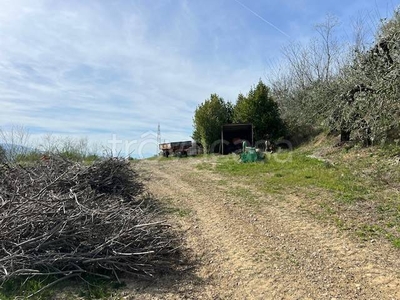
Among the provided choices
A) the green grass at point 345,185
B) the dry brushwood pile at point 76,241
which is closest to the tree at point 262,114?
the green grass at point 345,185

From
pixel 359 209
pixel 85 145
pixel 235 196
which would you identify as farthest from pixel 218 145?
pixel 359 209

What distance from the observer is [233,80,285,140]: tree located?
59.8 feet

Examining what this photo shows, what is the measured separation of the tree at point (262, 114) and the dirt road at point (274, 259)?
12.7 meters

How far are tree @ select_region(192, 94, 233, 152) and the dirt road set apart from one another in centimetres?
1430

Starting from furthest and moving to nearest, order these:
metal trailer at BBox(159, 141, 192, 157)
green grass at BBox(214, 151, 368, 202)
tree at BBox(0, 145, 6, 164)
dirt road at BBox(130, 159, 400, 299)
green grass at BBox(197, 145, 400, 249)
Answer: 1. metal trailer at BBox(159, 141, 192, 157)
2. tree at BBox(0, 145, 6, 164)
3. green grass at BBox(214, 151, 368, 202)
4. green grass at BBox(197, 145, 400, 249)
5. dirt road at BBox(130, 159, 400, 299)

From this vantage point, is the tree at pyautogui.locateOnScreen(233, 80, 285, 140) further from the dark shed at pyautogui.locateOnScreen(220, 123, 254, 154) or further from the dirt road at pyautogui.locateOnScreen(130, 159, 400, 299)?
the dirt road at pyautogui.locateOnScreen(130, 159, 400, 299)

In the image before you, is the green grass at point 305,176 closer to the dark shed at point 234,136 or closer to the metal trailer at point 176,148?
the dark shed at point 234,136

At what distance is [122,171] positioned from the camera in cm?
686

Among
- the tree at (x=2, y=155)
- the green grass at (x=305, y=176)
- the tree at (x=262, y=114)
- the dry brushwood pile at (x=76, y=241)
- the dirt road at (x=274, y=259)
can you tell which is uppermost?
the tree at (x=262, y=114)

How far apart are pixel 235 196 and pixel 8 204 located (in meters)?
4.22

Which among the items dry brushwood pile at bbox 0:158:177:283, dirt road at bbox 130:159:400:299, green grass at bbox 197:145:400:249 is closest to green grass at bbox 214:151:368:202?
green grass at bbox 197:145:400:249

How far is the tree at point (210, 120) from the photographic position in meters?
20.1

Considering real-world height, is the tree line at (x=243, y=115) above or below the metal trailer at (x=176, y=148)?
above

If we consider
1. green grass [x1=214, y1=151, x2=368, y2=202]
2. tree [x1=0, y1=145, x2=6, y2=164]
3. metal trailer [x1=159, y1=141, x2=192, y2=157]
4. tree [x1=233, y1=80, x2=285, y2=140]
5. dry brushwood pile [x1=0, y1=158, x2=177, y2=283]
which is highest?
tree [x1=233, y1=80, x2=285, y2=140]
